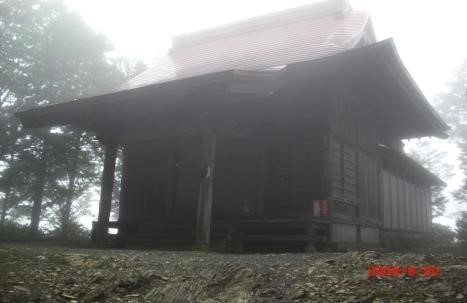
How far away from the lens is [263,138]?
33.0 ft

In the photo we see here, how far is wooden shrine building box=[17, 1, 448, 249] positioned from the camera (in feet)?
27.2

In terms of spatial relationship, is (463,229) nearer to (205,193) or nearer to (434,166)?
(205,193)

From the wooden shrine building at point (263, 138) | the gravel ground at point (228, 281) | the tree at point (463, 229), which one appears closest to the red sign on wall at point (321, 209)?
the wooden shrine building at point (263, 138)

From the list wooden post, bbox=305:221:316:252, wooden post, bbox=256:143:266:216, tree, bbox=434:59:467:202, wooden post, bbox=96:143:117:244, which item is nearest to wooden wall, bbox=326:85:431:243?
wooden post, bbox=305:221:316:252

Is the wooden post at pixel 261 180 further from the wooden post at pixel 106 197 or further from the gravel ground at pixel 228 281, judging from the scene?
the gravel ground at pixel 228 281

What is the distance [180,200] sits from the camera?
10930 millimetres

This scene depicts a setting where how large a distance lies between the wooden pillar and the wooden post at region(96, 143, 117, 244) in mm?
3080

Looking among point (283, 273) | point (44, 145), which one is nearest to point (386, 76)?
point (283, 273)

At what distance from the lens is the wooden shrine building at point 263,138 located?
326 inches

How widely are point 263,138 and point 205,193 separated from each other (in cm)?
231

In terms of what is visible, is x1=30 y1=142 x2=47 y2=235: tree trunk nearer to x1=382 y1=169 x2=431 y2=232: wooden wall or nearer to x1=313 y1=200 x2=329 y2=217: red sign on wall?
x1=313 y1=200 x2=329 y2=217: red sign on wall
